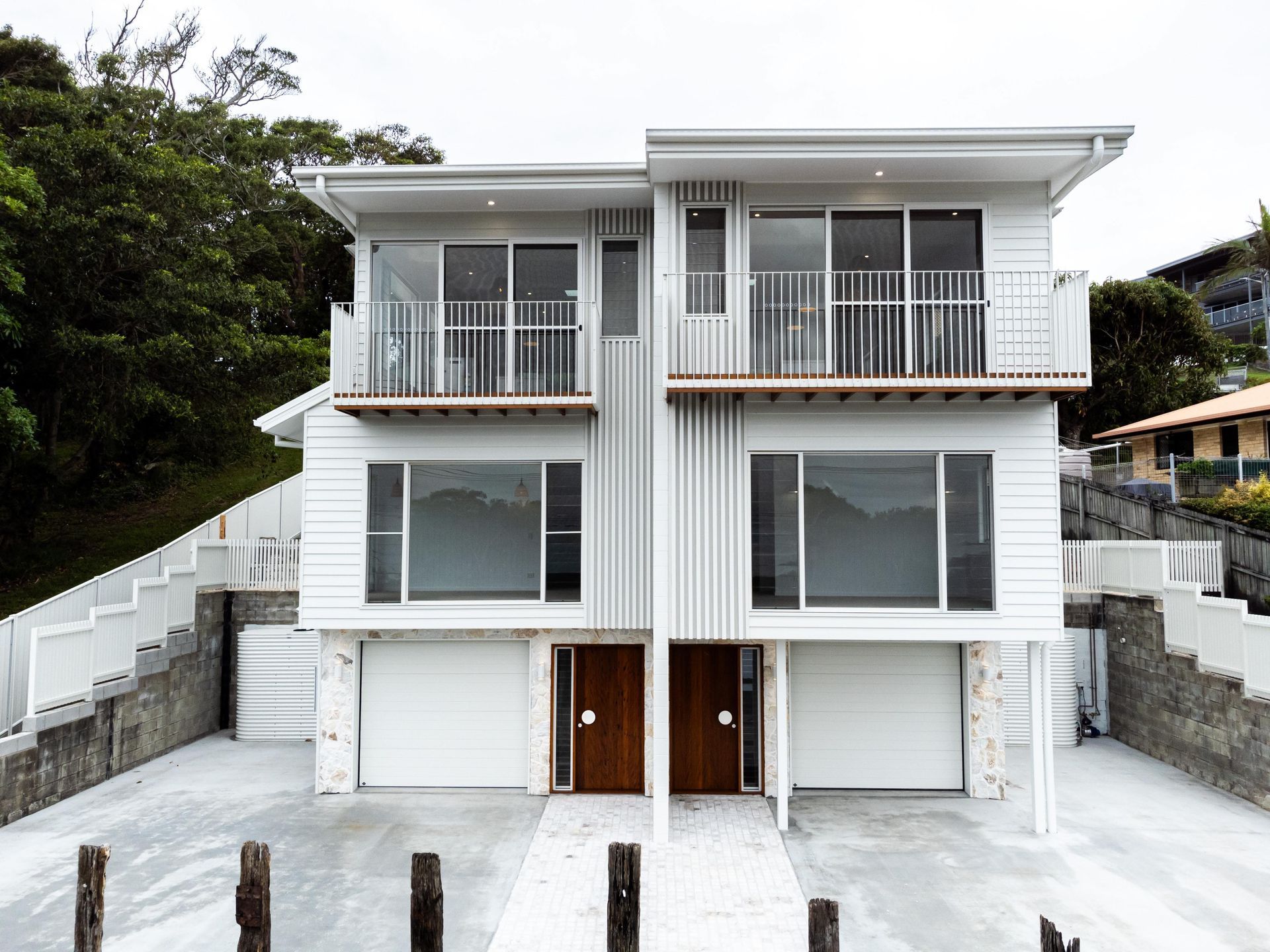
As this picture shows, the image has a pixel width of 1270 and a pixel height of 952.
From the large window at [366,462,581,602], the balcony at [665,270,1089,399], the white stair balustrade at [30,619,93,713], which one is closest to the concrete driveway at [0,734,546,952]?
the white stair balustrade at [30,619,93,713]

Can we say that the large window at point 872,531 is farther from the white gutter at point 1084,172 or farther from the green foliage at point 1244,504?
the green foliage at point 1244,504

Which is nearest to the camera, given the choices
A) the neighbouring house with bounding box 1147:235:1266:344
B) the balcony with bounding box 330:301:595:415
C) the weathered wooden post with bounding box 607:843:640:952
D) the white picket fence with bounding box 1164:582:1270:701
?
the weathered wooden post with bounding box 607:843:640:952

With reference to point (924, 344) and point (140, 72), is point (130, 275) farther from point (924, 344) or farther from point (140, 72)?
point (140, 72)

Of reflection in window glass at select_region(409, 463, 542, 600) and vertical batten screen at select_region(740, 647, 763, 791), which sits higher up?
Result: reflection in window glass at select_region(409, 463, 542, 600)

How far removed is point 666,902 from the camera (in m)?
6.37

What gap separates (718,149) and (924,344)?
3.13 m

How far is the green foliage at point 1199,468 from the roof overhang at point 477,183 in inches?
491

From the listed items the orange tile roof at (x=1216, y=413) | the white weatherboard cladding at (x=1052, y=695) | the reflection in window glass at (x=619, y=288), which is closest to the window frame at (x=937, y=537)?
the reflection in window glass at (x=619, y=288)

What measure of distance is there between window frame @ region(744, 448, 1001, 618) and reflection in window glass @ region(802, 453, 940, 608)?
4cm

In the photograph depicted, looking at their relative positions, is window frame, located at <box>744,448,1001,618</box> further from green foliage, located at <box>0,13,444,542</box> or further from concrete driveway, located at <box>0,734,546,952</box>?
green foliage, located at <box>0,13,444,542</box>

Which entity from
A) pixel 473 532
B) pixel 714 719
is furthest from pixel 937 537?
pixel 473 532

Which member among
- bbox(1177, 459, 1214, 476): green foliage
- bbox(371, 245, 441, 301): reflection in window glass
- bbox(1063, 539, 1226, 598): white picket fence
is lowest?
bbox(1063, 539, 1226, 598): white picket fence

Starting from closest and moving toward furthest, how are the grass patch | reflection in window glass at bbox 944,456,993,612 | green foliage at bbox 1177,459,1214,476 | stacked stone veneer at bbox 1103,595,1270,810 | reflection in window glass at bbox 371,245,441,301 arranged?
reflection in window glass at bbox 944,456,993,612 → stacked stone veneer at bbox 1103,595,1270,810 → reflection in window glass at bbox 371,245,441,301 → green foliage at bbox 1177,459,1214,476 → the grass patch

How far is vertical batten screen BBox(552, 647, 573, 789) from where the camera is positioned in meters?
9.25
